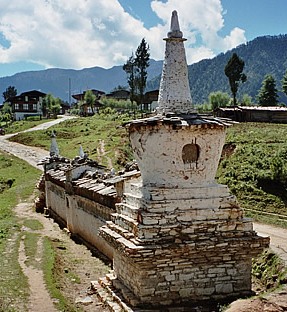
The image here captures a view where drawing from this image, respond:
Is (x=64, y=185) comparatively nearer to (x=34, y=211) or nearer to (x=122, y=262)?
(x=34, y=211)

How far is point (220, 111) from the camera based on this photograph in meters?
58.4

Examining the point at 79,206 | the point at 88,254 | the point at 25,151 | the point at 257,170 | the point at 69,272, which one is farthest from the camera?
the point at 25,151

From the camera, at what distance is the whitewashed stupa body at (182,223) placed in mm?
11016

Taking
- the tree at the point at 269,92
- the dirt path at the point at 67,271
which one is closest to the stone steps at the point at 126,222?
the dirt path at the point at 67,271

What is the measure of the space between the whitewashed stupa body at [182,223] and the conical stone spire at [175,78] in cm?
6

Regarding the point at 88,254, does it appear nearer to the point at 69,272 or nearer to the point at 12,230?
the point at 69,272

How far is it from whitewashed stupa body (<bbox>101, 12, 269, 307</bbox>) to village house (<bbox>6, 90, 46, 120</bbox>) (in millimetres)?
102608

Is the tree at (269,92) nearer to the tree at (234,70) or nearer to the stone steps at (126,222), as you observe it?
the tree at (234,70)

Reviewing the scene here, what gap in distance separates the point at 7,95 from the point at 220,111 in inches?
3795

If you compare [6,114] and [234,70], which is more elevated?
[234,70]

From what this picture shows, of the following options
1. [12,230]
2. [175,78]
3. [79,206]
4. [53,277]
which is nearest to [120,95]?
[12,230]

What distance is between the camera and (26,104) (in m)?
113

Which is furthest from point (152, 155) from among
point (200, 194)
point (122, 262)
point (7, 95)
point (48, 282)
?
point (7, 95)

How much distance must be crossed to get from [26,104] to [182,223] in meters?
106
